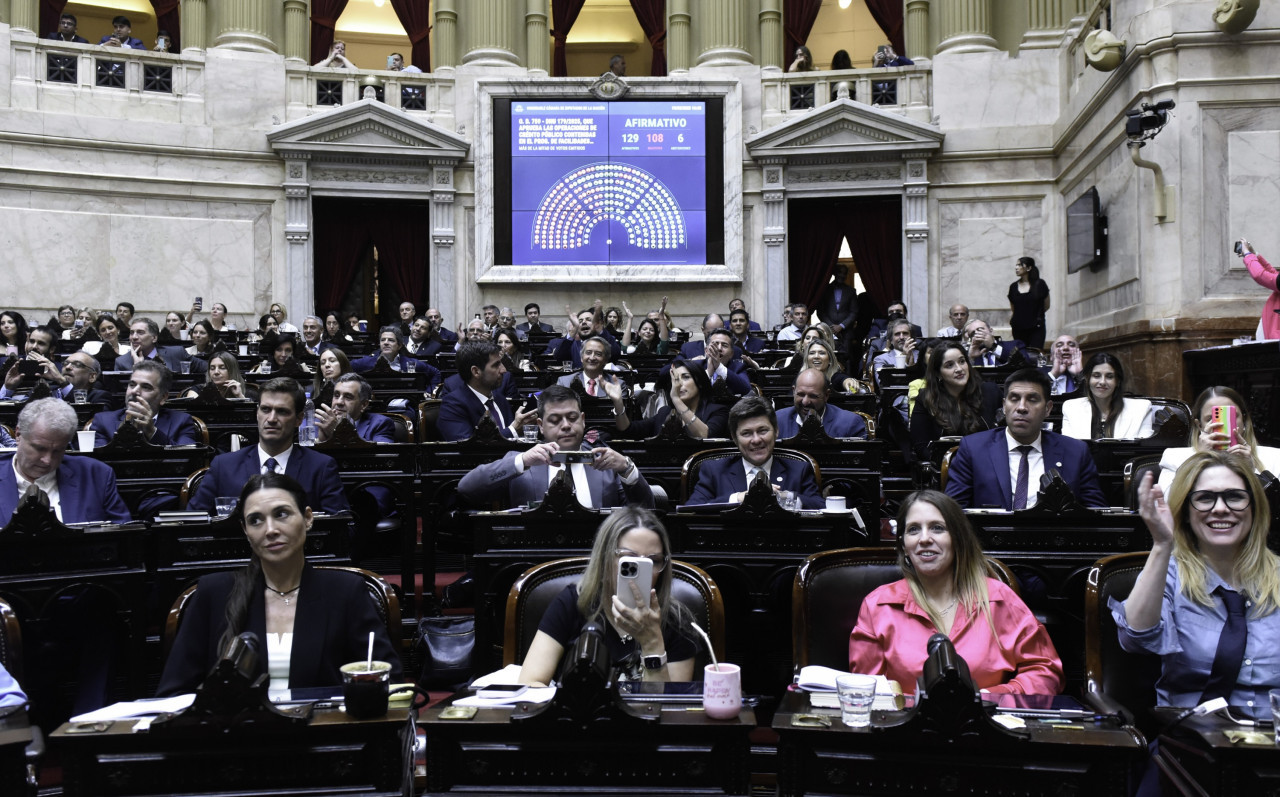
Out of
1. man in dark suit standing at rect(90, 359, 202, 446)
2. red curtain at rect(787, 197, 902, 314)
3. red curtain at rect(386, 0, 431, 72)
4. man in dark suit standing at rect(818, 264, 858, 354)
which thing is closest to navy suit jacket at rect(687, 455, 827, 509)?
man in dark suit standing at rect(90, 359, 202, 446)

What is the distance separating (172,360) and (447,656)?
6.79m

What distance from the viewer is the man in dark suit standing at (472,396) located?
5.91m

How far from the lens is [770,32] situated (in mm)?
16172

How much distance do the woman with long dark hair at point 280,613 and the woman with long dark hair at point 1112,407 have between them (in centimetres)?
409

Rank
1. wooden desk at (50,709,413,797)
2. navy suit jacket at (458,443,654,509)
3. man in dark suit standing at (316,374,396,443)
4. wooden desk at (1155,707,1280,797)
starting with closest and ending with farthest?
wooden desk at (1155,707,1280,797)
wooden desk at (50,709,413,797)
navy suit jacket at (458,443,654,509)
man in dark suit standing at (316,374,396,443)

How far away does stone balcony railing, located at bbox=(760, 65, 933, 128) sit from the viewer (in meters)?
14.3

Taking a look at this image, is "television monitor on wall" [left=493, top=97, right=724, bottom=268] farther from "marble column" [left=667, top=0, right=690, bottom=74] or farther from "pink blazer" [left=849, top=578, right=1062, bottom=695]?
"pink blazer" [left=849, top=578, right=1062, bottom=695]

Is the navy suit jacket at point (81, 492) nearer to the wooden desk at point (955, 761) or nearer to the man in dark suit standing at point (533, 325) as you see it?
the wooden desk at point (955, 761)

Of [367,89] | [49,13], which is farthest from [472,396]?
A: [49,13]

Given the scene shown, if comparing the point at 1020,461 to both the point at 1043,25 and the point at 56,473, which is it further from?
the point at 1043,25

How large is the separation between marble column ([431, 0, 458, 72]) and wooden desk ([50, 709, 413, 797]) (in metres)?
14.9

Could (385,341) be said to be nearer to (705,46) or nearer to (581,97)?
(581,97)

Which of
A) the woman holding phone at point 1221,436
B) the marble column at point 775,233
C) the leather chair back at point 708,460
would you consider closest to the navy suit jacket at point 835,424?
the leather chair back at point 708,460

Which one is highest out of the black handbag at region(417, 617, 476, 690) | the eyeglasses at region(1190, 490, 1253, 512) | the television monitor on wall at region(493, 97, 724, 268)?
the television monitor on wall at region(493, 97, 724, 268)
